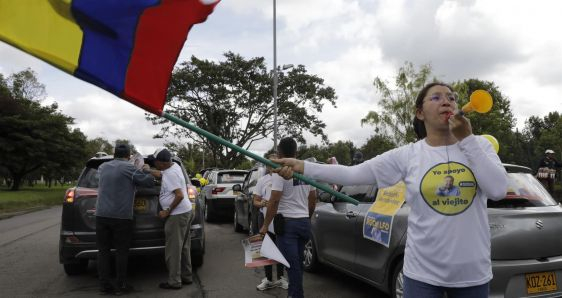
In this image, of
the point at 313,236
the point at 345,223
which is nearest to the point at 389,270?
the point at 345,223

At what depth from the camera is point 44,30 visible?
271cm

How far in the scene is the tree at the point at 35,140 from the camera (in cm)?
3247

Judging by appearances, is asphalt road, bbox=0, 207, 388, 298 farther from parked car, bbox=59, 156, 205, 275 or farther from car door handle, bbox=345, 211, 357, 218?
car door handle, bbox=345, 211, 357, 218

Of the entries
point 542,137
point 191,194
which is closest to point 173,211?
point 191,194

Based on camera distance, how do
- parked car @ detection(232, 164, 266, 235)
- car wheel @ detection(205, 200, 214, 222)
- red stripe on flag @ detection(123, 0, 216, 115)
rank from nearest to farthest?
1. red stripe on flag @ detection(123, 0, 216, 115)
2. parked car @ detection(232, 164, 266, 235)
3. car wheel @ detection(205, 200, 214, 222)

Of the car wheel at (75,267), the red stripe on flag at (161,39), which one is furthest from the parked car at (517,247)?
the car wheel at (75,267)

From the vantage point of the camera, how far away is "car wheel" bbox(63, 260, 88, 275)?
20.7ft

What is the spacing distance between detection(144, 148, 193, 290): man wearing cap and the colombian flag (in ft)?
9.69

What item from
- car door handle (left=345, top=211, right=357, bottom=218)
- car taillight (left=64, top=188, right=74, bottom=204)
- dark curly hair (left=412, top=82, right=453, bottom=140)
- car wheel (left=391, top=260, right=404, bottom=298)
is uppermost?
dark curly hair (left=412, top=82, right=453, bottom=140)

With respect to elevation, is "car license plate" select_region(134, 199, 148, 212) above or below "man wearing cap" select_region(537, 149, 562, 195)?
below

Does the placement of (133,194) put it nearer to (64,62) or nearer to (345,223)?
(345,223)

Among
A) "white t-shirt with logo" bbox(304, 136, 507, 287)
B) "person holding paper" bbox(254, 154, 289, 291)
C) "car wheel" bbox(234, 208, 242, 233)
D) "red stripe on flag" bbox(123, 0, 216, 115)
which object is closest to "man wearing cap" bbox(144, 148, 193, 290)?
"person holding paper" bbox(254, 154, 289, 291)

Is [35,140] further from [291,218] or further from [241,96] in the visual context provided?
[291,218]

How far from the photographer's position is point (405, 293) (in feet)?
7.82
